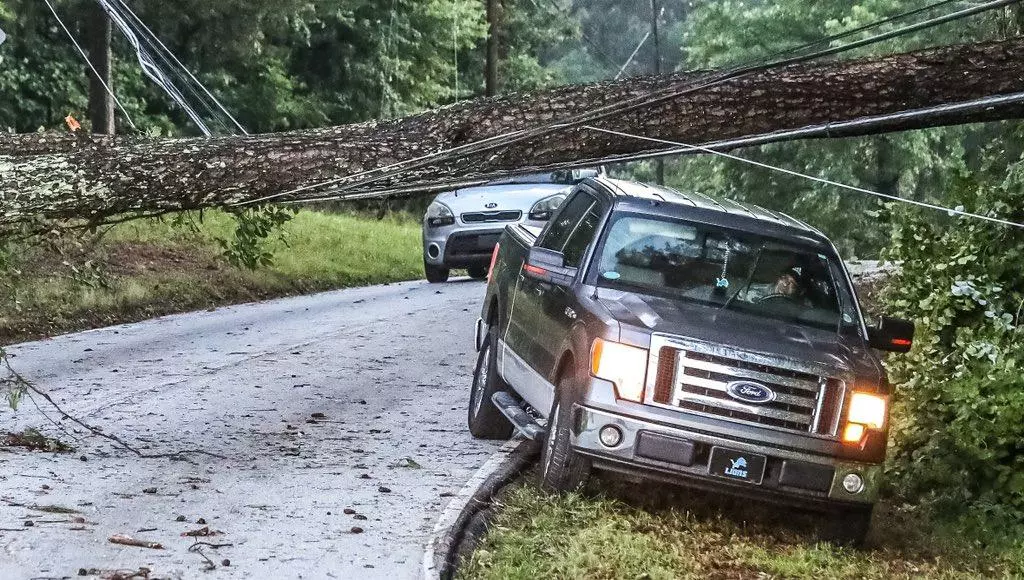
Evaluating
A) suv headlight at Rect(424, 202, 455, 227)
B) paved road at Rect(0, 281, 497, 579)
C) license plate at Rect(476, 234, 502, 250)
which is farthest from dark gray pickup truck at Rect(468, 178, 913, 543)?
suv headlight at Rect(424, 202, 455, 227)

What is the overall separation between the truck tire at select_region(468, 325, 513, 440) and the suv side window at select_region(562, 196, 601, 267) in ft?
4.24

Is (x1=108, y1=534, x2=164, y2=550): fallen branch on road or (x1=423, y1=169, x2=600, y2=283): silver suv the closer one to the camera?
(x1=108, y1=534, x2=164, y2=550): fallen branch on road

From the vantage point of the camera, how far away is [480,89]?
48.6 meters

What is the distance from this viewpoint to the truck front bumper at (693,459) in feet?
26.5

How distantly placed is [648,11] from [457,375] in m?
72.0

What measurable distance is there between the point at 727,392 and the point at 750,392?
0.13 meters

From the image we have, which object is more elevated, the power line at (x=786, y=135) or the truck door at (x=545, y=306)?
the power line at (x=786, y=135)

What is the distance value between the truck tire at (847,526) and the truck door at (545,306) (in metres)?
1.86

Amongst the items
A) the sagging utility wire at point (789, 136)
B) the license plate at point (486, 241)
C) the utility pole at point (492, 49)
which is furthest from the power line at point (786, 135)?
→ the utility pole at point (492, 49)

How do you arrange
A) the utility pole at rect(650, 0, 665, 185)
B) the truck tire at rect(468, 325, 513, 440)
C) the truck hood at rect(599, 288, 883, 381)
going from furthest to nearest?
the utility pole at rect(650, 0, 665, 185)
the truck tire at rect(468, 325, 513, 440)
the truck hood at rect(599, 288, 883, 381)

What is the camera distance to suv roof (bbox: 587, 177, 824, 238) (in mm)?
9414

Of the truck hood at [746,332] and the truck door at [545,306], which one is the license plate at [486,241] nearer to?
the truck door at [545,306]

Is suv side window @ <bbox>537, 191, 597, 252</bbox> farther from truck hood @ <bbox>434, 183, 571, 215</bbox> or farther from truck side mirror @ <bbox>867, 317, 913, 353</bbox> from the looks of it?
truck hood @ <bbox>434, 183, 571, 215</bbox>

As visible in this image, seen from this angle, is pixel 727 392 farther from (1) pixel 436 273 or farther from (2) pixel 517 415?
(1) pixel 436 273
